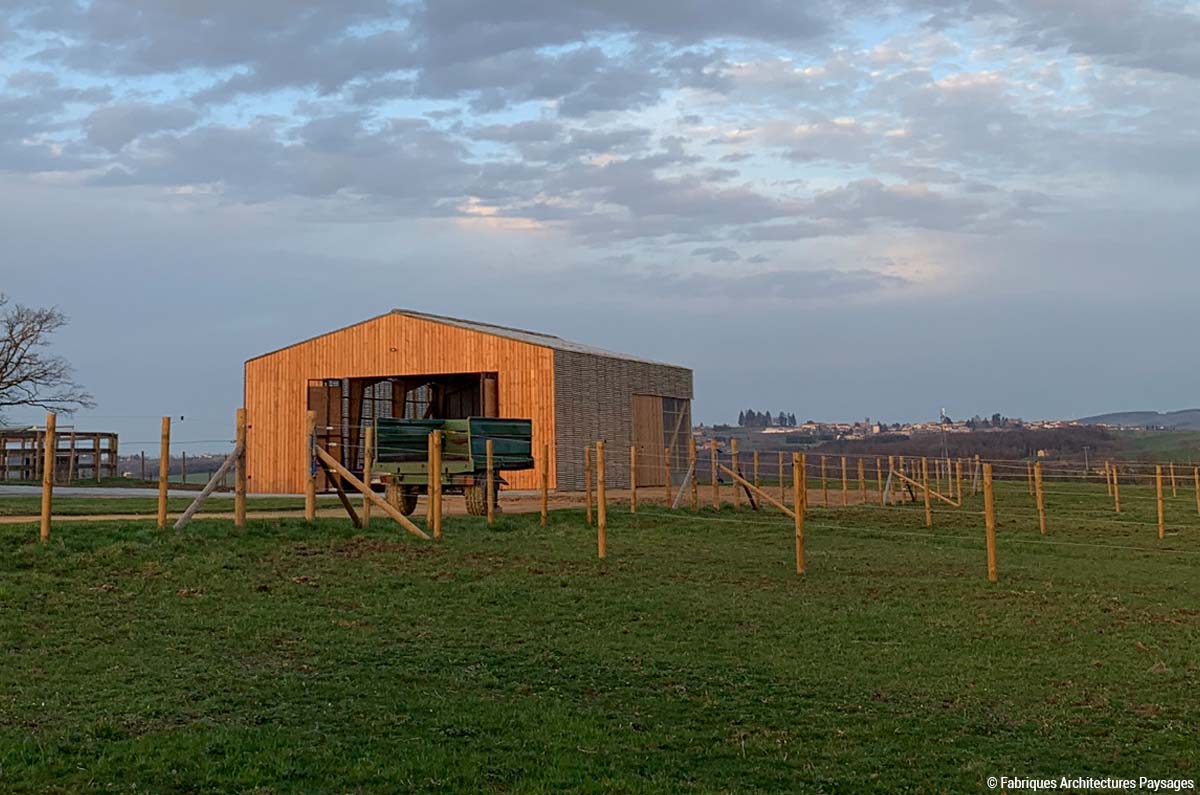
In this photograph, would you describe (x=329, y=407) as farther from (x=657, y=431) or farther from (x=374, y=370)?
(x=657, y=431)

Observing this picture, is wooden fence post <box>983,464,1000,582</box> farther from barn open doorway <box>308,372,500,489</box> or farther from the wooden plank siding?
barn open doorway <box>308,372,500,489</box>

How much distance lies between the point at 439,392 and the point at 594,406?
525cm

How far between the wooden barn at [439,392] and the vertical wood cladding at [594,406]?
0.11ft

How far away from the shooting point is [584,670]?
28.7ft

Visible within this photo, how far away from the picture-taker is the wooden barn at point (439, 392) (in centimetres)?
3222

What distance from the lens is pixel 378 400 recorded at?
36062 millimetres

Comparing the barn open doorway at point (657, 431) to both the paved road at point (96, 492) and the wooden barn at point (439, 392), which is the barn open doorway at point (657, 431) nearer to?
the wooden barn at point (439, 392)

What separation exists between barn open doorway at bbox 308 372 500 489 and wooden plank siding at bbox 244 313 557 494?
1.43ft

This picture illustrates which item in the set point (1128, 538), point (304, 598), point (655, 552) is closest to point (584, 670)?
point (304, 598)

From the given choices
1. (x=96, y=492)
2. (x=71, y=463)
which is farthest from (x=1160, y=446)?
(x=96, y=492)

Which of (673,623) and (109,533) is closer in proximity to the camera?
(673,623)

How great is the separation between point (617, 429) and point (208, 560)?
23.0 meters

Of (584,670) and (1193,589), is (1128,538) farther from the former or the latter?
(584,670)

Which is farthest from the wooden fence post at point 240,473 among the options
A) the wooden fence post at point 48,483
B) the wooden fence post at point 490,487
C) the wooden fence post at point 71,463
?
the wooden fence post at point 71,463
